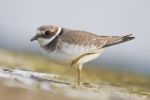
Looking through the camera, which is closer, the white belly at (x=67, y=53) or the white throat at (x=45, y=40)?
the white belly at (x=67, y=53)

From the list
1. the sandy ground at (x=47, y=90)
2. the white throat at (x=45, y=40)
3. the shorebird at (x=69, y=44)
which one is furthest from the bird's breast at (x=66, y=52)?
the sandy ground at (x=47, y=90)

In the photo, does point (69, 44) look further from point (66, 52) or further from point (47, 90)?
point (47, 90)

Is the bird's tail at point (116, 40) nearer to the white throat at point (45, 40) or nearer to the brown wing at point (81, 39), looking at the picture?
the brown wing at point (81, 39)

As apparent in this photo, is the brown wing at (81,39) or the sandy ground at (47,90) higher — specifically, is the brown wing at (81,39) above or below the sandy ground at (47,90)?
above

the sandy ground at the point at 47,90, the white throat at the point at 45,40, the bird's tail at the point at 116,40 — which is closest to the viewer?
the sandy ground at the point at 47,90

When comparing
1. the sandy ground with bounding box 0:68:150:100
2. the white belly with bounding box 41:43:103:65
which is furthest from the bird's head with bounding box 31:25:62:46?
the sandy ground with bounding box 0:68:150:100

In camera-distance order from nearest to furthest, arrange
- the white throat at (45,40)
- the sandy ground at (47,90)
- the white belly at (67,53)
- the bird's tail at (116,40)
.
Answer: the sandy ground at (47,90) → the white belly at (67,53) → the white throat at (45,40) → the bird's tail at (116,40)

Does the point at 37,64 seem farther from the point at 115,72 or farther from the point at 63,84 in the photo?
the point at 63,84

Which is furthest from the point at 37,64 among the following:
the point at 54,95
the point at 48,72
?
the point at 54,95

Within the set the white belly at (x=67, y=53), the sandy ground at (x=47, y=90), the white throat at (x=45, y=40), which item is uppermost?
the white throat at (x=45, y=40)
